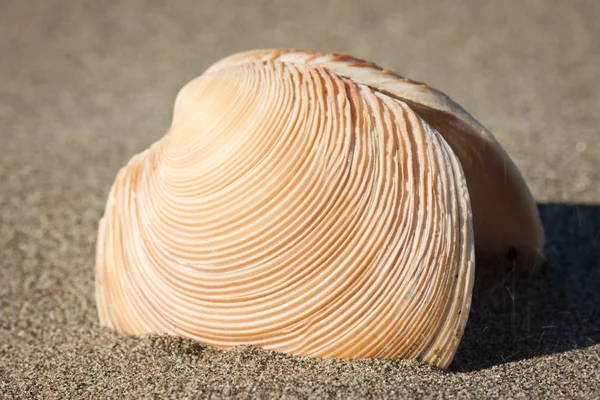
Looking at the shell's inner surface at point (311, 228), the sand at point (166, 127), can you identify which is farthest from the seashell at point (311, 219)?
the sand at point (166, 127)

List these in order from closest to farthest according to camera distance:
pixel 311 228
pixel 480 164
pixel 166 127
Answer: pixel 311 228, pixel 480 164, pixel 166 127

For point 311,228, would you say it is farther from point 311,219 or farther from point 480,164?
point 480,164

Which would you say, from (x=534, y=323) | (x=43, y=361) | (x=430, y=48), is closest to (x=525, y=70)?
(x=430, y=48)

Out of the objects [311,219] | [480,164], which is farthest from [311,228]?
[480,164]

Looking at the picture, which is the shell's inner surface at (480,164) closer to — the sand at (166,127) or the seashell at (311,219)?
the seashell at (311,219)

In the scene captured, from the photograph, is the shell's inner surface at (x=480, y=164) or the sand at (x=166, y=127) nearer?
the sand at (x=166, y=127)

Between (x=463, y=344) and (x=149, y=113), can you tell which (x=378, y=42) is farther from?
(x=463, y=344)
